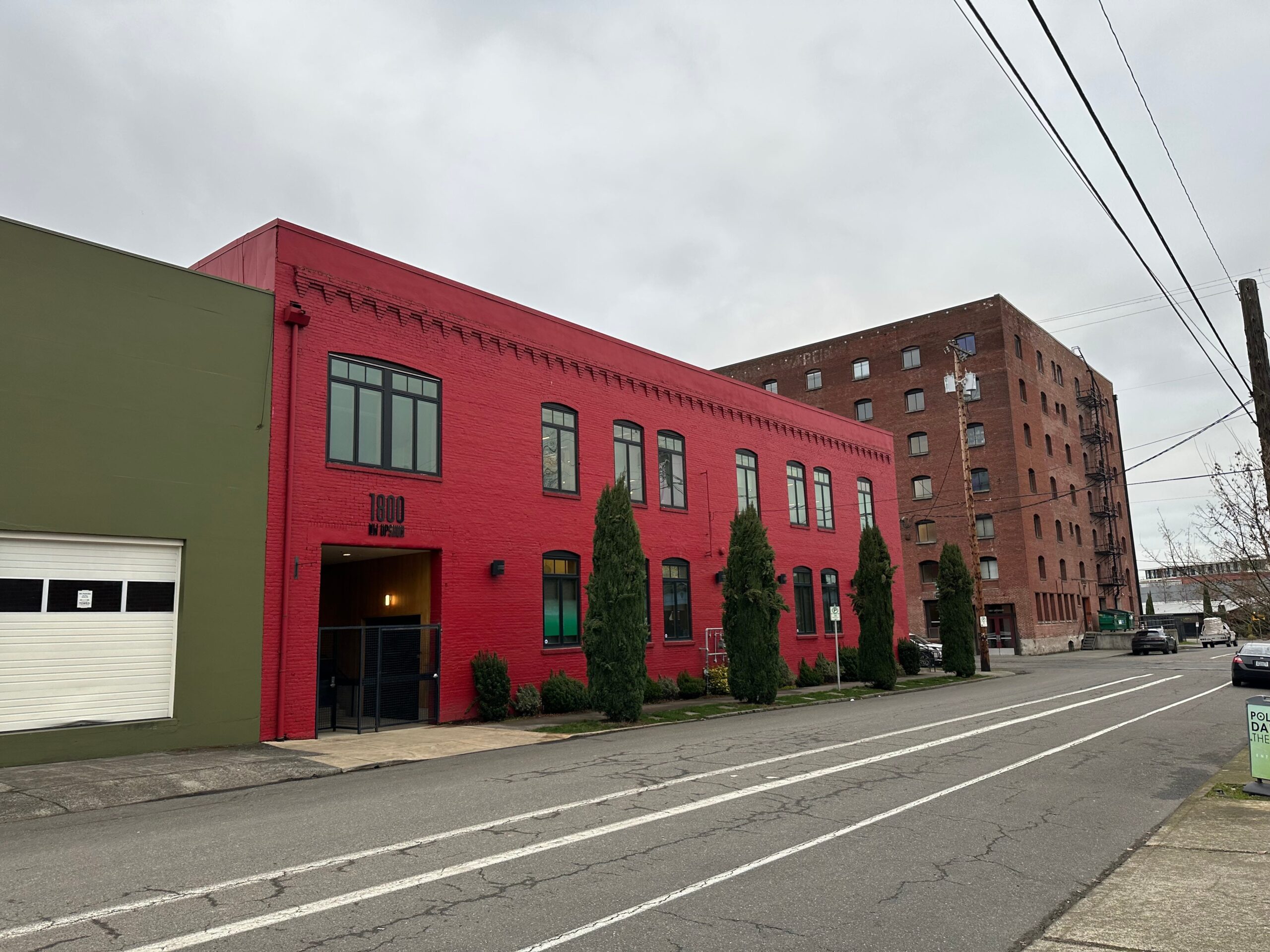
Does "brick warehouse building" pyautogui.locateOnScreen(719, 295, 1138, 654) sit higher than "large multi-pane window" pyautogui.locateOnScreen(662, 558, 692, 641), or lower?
higher

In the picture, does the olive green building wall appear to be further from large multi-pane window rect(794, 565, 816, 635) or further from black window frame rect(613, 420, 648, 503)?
large multi-pane window rect(794, 565, 816, 635)

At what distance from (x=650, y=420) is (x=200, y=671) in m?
13.8

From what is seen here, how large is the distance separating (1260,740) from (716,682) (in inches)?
632

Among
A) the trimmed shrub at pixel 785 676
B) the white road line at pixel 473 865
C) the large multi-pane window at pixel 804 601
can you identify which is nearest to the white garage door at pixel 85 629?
the white road line at pixel 473 865

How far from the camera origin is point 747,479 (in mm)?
28781

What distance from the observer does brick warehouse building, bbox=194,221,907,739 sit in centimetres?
1639

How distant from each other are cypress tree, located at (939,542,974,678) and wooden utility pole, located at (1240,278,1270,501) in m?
21.0

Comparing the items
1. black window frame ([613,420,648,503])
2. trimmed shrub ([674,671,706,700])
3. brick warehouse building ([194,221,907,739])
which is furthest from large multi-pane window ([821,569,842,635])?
black window frame ([613,420,648,503])

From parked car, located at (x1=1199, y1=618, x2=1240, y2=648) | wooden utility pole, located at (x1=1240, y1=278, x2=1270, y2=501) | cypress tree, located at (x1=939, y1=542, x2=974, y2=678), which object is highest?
wooden utility pole, located at (x1=1240, y1=278, x2=1270, y2=501)

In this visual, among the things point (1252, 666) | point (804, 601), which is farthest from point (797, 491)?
point (1252, 666)

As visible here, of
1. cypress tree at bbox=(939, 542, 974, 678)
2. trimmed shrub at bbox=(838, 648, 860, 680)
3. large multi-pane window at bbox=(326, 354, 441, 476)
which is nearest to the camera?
large multi-pane window at bbox=(326, 354, 441, 476)

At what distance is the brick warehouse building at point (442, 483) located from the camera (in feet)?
53.8

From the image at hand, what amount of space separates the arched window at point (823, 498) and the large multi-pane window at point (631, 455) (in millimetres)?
9558

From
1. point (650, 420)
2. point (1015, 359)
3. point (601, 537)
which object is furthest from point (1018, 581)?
point (601, 537)
